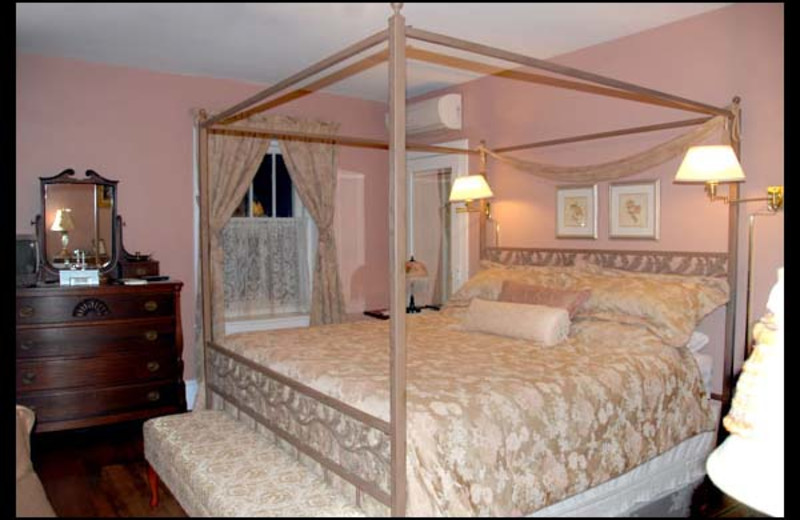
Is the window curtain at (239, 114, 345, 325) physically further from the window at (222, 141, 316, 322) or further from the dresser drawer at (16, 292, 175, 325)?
the dresser drawer at (16, 292, 175, 325)

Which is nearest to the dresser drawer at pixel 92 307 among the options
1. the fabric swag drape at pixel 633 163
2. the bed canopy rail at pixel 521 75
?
the bed canopy rail at pixel 521 75

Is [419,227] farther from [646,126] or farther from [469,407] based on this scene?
[469,407]

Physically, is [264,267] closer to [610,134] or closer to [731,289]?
[610,134]

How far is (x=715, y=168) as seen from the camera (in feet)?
9.64

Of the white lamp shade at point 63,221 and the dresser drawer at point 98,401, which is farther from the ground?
the white lamp shade at point 63,221

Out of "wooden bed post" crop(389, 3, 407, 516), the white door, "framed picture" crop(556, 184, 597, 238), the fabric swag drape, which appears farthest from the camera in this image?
the white door

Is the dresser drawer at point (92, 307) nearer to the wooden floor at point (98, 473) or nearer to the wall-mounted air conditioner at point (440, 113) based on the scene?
the wooden floor at point (98, 473)

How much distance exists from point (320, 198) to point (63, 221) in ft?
6.49

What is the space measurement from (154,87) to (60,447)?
2590 mm

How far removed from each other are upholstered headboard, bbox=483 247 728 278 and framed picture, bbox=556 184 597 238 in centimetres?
13

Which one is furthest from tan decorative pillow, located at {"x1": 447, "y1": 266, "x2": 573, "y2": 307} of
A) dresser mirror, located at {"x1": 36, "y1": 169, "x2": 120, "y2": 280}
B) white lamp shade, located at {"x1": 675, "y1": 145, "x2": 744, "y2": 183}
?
dresser mirror, located at {"x1": 36, "y1": 169, "x2": 120, "y2": 280}

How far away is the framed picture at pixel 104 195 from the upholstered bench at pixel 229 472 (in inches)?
79.6

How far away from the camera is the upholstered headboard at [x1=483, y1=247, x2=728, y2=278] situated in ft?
11.2

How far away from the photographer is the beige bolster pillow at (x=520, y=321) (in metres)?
3.11
